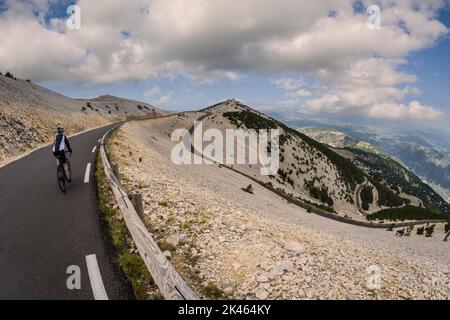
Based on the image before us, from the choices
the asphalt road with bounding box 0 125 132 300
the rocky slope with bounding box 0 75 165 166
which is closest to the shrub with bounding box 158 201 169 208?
the asphalt road with bounding box 0 125 132 300

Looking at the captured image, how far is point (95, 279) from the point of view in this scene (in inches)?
260

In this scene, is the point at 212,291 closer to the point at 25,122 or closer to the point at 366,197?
the point at 25,122

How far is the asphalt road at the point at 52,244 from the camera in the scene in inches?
247

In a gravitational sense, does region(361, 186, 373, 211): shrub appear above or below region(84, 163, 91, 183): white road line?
below

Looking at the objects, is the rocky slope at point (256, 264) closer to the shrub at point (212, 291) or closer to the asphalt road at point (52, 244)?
the shrub at point (212, 291)

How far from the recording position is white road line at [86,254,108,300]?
605cm

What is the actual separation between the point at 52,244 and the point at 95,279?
2.57 meters

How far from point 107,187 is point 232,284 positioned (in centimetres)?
838

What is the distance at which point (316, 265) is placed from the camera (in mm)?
8750

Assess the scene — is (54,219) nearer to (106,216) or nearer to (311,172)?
(106,216)

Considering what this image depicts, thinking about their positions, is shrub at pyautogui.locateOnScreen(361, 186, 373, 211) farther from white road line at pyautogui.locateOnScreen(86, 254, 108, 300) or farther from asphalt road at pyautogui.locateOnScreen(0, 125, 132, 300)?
white road line at pyautogui.locateOnScreen(86, 254, 108, 300)

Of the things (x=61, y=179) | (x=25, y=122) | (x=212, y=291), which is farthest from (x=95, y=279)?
(x=25, y=122)

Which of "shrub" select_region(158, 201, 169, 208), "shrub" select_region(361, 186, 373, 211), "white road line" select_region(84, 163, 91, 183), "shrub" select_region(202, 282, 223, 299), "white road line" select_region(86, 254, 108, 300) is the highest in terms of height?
"white road line" select_region(84, 163, 91, 183)
